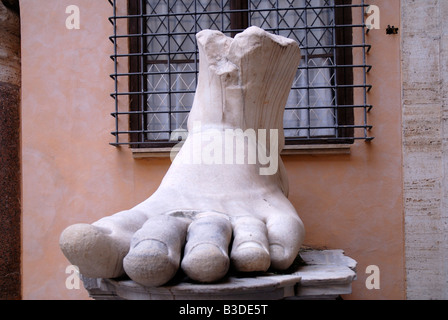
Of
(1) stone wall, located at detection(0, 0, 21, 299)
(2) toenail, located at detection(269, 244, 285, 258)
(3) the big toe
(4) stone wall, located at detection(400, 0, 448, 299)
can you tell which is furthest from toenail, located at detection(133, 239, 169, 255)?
(1) stone wall, located at detection(0, 0, 21, 299)

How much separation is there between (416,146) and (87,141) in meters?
2.30

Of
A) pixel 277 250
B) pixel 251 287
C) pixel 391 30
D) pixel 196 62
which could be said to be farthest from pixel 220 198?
pixel 391 30

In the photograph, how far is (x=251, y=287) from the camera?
140cm

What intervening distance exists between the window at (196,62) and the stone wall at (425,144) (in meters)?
0.30

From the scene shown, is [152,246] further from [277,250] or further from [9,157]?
[9,157]

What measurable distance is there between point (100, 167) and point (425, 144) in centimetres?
225

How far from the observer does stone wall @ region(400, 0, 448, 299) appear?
10.2 ft

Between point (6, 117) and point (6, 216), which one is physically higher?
point (6, 117)

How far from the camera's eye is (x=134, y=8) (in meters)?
3.43

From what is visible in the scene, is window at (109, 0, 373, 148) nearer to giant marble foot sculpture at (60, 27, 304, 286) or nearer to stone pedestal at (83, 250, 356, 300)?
giant marble foot sculpture at (60, 27, 304, 286)

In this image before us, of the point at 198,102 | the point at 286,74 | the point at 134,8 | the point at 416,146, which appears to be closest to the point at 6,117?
the point at 134,8

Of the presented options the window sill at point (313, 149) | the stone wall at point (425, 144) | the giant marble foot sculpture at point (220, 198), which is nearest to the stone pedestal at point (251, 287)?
the giant marble foot sculpture at point (220, 198)

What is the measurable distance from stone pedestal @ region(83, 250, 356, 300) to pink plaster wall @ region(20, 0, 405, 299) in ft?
4.76
